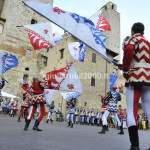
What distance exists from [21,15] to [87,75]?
443 inches

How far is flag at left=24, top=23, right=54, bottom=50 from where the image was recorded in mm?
18156

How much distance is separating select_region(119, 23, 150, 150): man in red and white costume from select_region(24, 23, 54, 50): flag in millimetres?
13173

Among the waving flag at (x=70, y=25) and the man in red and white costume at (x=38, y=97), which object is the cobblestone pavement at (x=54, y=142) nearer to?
the man in red and white costume at (x=38, y=97)

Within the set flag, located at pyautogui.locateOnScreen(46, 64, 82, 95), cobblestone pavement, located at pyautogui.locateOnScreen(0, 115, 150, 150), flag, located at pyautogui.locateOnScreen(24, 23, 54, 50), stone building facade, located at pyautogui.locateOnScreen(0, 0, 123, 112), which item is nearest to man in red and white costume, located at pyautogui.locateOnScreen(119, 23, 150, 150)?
cobblestone pavement, located at pyautogui.locateOnScreen(0, 115, 150, 150)

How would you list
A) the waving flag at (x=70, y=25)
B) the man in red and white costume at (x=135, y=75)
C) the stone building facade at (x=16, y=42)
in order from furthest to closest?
the stone building facade at (x=16, y=42) < the waving flag at (x=70, y=25) < the man in red and white costume at (x=135, y=75)

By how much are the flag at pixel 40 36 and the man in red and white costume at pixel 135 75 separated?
13.2 metres

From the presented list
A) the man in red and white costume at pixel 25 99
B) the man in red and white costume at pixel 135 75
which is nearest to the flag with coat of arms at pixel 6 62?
the man in red and white costume at pixel 25 99

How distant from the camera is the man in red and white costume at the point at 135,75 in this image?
5059 millimetres

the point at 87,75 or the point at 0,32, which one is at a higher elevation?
the point at 0,32

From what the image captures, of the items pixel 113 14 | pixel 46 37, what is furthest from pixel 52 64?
pixel 46 37

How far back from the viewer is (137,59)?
518cm

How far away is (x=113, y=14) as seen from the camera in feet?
173

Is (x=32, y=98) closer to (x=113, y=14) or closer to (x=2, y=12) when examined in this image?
(x=2, y=12)

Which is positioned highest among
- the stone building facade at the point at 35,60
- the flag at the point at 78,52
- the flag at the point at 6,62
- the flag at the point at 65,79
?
the stone building facade at the point at 35,60
